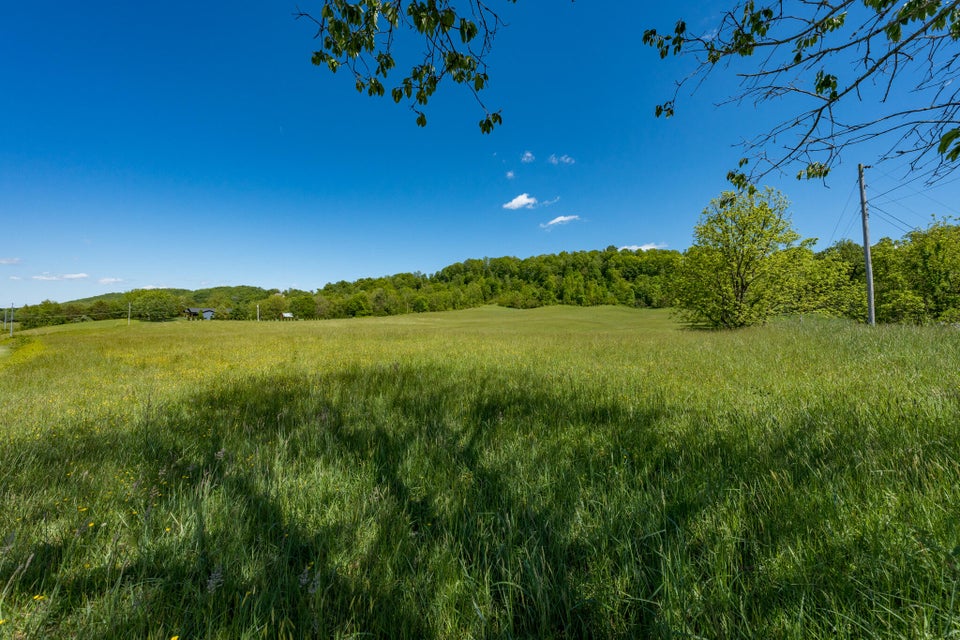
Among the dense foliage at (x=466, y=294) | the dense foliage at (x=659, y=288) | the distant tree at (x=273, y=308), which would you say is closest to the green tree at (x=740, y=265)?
the dense foliage at (x=659, y=288)

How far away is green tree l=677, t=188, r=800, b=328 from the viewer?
19.1 metres

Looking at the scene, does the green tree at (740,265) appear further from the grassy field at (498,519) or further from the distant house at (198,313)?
the distant house at (198,313)

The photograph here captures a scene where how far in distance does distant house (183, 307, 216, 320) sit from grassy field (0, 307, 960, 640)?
111083 millimetres

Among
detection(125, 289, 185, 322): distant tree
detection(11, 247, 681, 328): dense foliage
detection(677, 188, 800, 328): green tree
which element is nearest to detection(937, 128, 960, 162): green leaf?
detection(677, 188, 800, 328): green tree

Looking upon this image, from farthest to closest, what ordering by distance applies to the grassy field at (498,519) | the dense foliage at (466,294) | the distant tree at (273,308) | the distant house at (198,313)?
the distant tree at (273,308) → the distant house at (198,313) → the dense foliage at (466,294) → the grassy field at (498,519)

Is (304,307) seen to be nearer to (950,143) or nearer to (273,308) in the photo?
(273,308)

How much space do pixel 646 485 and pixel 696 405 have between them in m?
2.35

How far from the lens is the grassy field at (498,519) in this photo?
4.51 ft

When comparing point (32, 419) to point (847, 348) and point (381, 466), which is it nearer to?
point (381, 466)

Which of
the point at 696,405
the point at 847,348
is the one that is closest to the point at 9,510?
the point at 696,405

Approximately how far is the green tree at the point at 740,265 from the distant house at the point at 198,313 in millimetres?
112415

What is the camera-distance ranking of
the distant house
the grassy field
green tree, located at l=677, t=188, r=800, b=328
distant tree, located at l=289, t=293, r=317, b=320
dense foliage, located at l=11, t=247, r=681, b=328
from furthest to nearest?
distant tree, located at l=289, t=293, r=317, b=320 → the distant house → dense foliage, located at l=11, t=247, r=681, b=328 → green tree, located at l=677, t=188, r=800, b=328 → the grassy field

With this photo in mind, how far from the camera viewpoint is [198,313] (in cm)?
9450

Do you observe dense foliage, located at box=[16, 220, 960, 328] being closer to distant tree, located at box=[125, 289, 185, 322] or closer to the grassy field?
distant tree, located at box=[125, 289, 185, 322]
